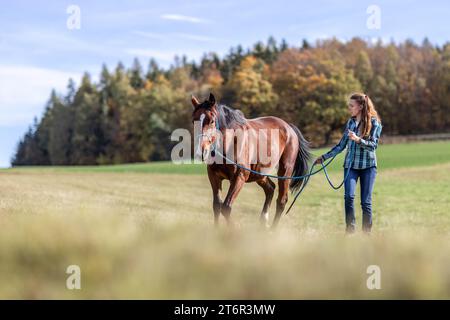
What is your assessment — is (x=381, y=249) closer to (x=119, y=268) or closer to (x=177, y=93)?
(x=119, y=268)

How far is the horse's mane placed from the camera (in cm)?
864

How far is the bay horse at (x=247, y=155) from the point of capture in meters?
8.26

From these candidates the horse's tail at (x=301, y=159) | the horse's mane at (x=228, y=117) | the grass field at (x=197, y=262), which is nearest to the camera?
the grass field at (x=197, y=262)

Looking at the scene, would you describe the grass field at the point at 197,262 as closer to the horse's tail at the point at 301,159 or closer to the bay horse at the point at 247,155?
the bay horse at the point at 247,155

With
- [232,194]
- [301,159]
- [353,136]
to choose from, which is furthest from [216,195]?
[301,159]

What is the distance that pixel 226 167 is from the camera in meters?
8.88

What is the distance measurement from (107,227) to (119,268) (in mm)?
775

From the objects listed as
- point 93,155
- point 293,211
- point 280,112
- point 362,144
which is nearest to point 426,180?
point 293,211

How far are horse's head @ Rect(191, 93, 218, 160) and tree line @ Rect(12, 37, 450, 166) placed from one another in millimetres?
56477

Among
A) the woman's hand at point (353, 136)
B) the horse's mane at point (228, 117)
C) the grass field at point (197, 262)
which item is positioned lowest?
the grass field at point (197, 262)

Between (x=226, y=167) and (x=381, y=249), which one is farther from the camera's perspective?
(x=226, y=167)

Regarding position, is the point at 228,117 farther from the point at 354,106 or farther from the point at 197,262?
the point at 197,262

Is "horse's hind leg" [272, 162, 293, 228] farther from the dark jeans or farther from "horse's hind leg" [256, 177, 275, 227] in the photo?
the dark jeans

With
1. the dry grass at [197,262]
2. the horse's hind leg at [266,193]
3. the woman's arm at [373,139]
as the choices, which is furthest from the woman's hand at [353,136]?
the dry grass at [197,262]
